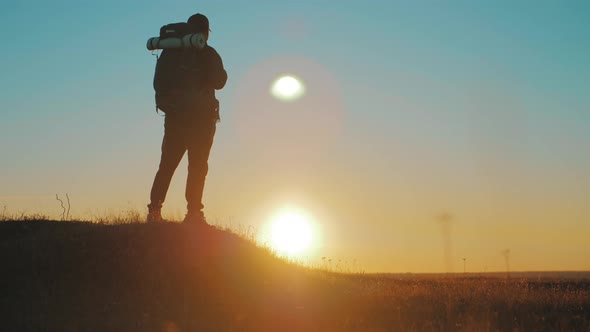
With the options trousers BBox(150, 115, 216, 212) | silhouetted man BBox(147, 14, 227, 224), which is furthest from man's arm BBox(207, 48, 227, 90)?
trousers BBox(150, 115, 216, 212)

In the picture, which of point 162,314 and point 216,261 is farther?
point 216,261

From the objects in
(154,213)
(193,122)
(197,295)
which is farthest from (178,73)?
(197,295)

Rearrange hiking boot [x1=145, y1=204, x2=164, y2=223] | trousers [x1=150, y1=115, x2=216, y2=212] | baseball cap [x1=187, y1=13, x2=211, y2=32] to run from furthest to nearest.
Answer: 1. hiking boot [x1=145, y1=204, x2=164, y2=223]
2. trousers [x1=150, y1=115, x2=216, y2=212]
3. baseball cap [x1=187, y1=13, x2=211, y2=32]

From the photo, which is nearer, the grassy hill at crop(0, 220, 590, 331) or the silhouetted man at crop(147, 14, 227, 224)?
the grassy hill at crop(0, 220, 590, 331)

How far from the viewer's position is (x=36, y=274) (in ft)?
34.4

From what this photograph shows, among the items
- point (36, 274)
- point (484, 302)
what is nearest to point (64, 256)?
point (36, 274)

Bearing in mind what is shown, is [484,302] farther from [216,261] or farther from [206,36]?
[206,36]

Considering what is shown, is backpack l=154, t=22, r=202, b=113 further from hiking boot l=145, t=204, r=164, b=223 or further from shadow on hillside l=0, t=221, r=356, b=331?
shadow on hillside l=0, t=221, r=356, b=331

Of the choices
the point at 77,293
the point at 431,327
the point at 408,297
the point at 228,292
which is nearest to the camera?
the point at 431,327

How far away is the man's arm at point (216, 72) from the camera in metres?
12.9

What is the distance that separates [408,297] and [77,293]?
17.1 ft

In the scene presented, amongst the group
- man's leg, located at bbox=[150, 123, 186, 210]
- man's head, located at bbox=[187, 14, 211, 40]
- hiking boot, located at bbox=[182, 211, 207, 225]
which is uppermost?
man's head, located at bbox=[187, 14, 211, 40]

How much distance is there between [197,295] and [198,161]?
3422mm

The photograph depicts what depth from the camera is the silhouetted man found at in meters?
12.9
